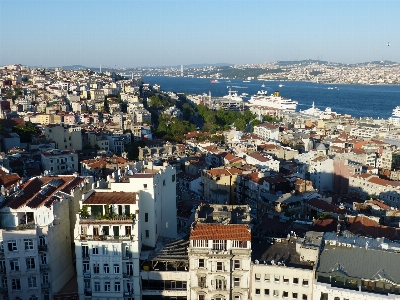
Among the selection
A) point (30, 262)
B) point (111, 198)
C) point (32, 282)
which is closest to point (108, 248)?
point (111, 198)

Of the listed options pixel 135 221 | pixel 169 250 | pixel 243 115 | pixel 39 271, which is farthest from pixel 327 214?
pixel 243 115

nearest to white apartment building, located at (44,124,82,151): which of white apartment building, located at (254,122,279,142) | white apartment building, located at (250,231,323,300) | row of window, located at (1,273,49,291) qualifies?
white apartment building, located at (254,122,279,142)

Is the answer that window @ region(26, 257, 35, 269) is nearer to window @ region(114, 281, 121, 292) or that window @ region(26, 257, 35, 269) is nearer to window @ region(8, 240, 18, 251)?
window @ region(8, 240, 18, 251)

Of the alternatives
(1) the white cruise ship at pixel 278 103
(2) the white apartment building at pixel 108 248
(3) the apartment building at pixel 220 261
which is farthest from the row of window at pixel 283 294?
(1) the white cruise ship at pixel 278 103

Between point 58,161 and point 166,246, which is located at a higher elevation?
point 166,246

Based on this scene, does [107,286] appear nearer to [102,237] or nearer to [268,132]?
[102,237]
